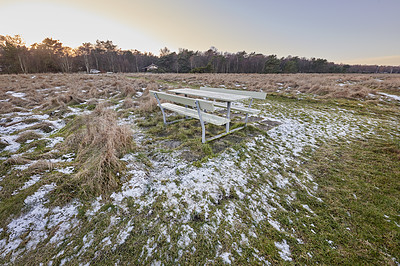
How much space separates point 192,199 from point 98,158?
1.78m

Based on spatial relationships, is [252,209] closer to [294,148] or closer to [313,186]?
[313,186]

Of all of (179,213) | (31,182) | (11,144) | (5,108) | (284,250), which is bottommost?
(284,250)

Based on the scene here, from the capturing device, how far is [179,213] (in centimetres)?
203

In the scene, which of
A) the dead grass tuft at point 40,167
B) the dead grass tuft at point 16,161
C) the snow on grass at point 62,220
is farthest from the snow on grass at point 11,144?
the snow on grass at point 62,220

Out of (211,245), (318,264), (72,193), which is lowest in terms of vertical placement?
(318,264)

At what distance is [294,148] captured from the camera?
4055mm

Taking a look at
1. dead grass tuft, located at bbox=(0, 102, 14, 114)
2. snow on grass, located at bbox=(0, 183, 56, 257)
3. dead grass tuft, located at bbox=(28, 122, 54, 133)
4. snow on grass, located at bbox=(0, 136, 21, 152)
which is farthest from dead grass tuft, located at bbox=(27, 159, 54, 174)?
dead grass tuft, located at bbox=(0, 102, 14, 114)

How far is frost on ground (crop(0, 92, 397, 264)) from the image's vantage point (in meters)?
1.63

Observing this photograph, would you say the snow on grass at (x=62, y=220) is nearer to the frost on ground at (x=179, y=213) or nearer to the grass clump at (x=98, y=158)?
the frost on ground at (x=179, y=213)

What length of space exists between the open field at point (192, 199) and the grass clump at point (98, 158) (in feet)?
0.06

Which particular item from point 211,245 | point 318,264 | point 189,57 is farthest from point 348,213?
point 189,57

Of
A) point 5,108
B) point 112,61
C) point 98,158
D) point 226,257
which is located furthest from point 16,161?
point 112,61

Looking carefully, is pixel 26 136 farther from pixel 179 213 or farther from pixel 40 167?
pixel 179 213

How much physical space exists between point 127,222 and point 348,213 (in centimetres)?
321
